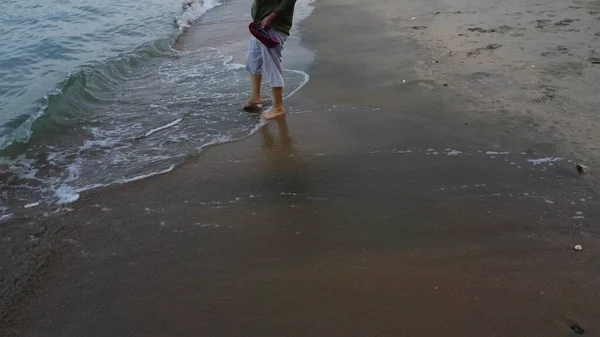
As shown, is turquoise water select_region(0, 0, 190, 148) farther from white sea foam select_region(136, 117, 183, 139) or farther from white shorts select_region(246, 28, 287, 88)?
white shorts select_region(246, 28, 287, 88)

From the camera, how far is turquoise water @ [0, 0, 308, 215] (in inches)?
164

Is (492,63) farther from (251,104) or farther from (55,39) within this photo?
(55,39)

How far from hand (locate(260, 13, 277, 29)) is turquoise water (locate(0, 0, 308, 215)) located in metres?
0.97

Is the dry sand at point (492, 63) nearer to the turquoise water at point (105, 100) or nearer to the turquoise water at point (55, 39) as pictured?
the turquoise water at point (105, 100)

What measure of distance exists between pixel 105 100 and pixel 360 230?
170 inches

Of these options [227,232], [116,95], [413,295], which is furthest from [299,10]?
[413,295]

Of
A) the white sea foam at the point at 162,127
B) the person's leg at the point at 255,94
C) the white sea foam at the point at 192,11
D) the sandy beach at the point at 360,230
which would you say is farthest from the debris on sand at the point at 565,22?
the white sea foam at the point at 192,11

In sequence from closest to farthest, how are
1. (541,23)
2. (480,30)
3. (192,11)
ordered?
1. (541,23)
2. (480,30)
3. (192,11)

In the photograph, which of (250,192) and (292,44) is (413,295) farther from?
(292,44)

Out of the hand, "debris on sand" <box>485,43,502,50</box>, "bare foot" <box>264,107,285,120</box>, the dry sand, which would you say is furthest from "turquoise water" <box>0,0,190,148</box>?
"debris on sand" <box>485,43,502,50</box>

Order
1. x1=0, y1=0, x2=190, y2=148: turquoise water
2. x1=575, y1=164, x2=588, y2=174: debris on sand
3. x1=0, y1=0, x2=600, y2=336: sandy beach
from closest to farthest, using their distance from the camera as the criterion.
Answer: x1=0, y1=0, x2=600, y2=336: sandy beach, x1=575, y1=164, x2=588, y2=174: debris on sand, x1=0, y1=0, x2=190, y2=148: turquoise water

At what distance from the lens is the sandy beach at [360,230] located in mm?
2445

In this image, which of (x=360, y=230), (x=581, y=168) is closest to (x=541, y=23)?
(x=581, y=168)

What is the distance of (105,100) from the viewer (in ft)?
19.9
